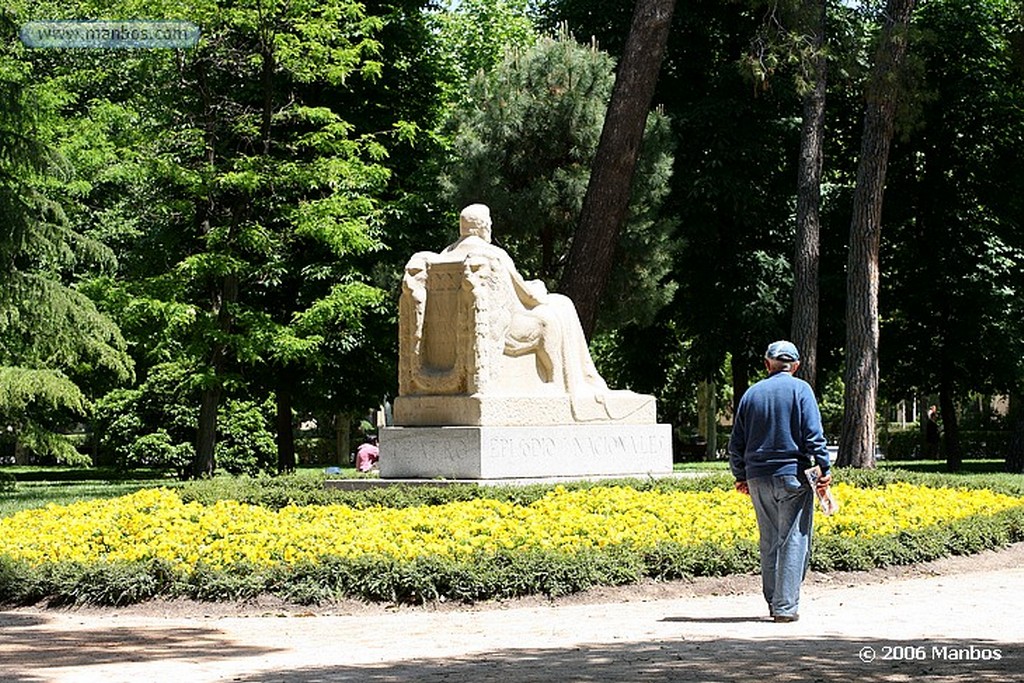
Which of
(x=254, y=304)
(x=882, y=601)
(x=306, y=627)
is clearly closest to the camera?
(x=306, y=627)

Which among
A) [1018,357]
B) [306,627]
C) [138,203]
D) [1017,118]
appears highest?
[1017,118]

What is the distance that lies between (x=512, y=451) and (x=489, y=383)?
77 centimetres

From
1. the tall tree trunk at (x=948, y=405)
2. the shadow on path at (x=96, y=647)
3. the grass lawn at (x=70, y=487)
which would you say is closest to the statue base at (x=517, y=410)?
the grass lawn at (x=70, y=487)

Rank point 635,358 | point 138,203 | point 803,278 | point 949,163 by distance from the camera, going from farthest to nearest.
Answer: point 635,358 < point 949,163 < point 138,203 < point 803,278

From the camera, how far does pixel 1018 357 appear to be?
34.4 metres

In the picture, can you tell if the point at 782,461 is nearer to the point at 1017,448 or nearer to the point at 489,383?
the point at 489,383

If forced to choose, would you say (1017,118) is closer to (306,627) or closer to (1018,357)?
(1018,357)

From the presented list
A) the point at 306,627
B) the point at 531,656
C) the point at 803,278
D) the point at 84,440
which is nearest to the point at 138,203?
the point at 803,278

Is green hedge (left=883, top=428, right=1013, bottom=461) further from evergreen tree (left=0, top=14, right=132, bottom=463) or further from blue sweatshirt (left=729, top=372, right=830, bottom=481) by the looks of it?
blue sweatshirt (left=729, top=372, right=830, bottom=481)

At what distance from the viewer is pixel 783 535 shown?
32.9 ft

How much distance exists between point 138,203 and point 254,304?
4.07 metres

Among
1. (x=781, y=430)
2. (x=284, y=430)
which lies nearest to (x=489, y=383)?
(x=781, y=430)

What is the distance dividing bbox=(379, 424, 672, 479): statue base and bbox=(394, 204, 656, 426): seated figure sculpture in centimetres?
20

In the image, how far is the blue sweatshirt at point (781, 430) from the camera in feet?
33.1
